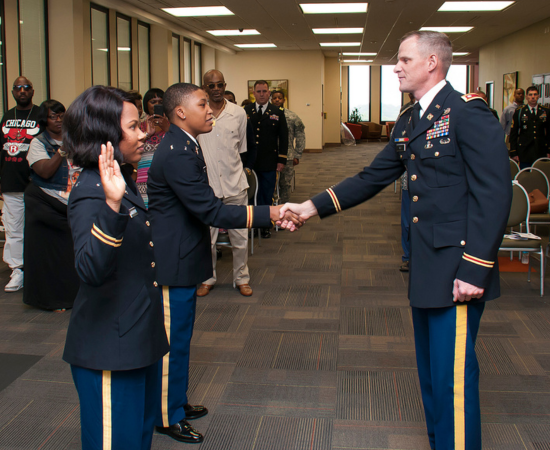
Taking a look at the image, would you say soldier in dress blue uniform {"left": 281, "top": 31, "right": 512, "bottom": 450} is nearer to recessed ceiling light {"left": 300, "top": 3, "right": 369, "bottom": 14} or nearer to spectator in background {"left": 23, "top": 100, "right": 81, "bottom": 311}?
spectator in background {"left": 23, "top": 100, "right": 81, "bottom": 311}

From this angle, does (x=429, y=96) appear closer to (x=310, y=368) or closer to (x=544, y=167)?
(x=310, y=368)

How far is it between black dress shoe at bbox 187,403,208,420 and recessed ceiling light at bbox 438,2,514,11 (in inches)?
406

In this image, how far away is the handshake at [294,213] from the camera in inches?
101

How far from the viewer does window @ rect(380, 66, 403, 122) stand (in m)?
27.2

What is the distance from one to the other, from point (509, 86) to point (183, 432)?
15.6 meters

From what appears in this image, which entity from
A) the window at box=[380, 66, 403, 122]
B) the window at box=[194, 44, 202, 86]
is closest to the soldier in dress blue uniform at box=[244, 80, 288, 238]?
the window at box=[194, 44, 202, 86]

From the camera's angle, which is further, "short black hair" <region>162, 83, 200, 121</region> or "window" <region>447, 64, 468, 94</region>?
"window" <region>447, 64, 468, 94</region>

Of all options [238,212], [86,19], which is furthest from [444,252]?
[86,19]

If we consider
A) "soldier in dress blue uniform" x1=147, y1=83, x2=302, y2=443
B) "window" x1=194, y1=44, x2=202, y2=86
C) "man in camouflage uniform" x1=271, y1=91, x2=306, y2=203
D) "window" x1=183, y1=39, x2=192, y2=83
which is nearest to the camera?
"soldier in dress blue uniform" x1=147, y1=83, x2=302, y2=443

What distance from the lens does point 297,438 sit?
8.13ft

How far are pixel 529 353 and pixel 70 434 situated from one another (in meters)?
2.62

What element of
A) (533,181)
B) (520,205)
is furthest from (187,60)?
(520,205)

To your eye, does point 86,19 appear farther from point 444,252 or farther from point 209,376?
point 444,252

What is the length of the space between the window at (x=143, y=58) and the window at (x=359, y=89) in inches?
628
